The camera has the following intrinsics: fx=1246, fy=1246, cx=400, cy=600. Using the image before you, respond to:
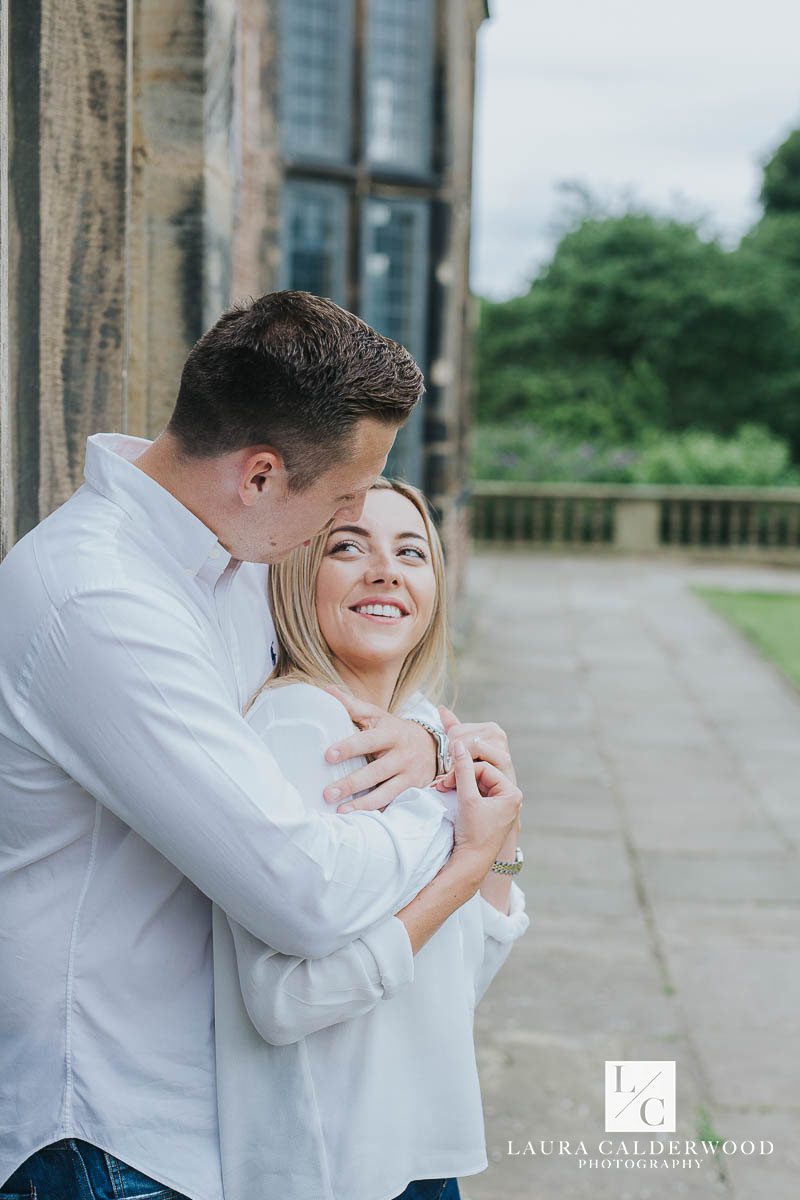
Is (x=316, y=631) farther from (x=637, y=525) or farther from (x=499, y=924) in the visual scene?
(x=637, y=525)

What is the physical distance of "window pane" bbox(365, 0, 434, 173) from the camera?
7816 mm

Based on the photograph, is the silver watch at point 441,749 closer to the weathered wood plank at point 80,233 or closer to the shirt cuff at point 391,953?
the shirt cuff at point 391,953

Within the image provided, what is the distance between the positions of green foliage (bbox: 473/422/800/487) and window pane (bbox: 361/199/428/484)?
10.5 metres

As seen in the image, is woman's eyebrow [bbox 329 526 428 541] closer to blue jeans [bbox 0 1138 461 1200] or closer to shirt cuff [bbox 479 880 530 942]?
shirt cuff [bbox 479 880 530 942]

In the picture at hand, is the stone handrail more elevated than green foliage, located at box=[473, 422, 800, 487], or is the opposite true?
green foliage, located at box=[473, 422, 800, 487]

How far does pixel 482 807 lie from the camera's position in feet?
5.32

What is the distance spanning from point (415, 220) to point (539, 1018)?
563 cm

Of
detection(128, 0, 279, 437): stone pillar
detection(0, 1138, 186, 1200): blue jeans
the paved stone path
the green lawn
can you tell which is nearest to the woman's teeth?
detection(0, 1138, 186, 1200): blue jeans

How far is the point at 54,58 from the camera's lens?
2.20 metres

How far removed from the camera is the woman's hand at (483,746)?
1.68 metres

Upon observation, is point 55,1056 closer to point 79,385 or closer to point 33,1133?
point 33,1133

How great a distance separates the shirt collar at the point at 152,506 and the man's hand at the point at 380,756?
0.32 m

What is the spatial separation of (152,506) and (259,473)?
0.13 m

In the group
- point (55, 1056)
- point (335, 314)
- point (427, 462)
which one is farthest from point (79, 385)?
point (427, 462)
